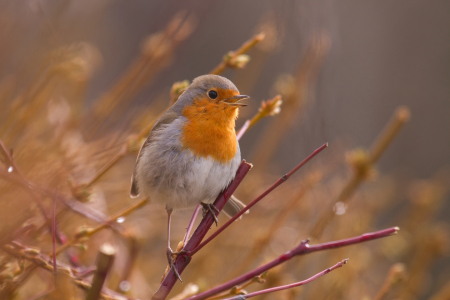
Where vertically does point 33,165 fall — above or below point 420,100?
above

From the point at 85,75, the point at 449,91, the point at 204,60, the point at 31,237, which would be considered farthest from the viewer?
the point at 204,60

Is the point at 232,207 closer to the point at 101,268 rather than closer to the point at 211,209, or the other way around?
the point at 211,209

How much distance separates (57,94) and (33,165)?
1284 mm

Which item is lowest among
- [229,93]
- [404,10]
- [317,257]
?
[317,257]

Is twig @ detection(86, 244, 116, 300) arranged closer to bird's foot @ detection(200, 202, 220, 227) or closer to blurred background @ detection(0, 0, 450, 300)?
blurred background @ detection(0, 0, 450, 300)

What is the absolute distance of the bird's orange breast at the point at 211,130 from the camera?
203 centimetres

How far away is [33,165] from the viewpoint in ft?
5.00

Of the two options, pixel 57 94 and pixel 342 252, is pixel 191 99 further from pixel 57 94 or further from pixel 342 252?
pixel 342 252

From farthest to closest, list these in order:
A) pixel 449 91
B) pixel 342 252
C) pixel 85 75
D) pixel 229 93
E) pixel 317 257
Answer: pixel 449 91 < pixel 317 257 < pixel 342 252 < pixel 85 75 < pixel 229 93

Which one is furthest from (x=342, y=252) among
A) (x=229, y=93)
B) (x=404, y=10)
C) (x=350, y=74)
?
(x=404, y=10)

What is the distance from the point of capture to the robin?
6.49ft

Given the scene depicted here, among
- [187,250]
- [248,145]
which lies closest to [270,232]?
[187,250]

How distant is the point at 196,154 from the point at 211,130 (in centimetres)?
14

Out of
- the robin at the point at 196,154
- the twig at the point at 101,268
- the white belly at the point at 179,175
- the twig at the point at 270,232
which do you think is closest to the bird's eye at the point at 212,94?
the robin at the point at 196,154
